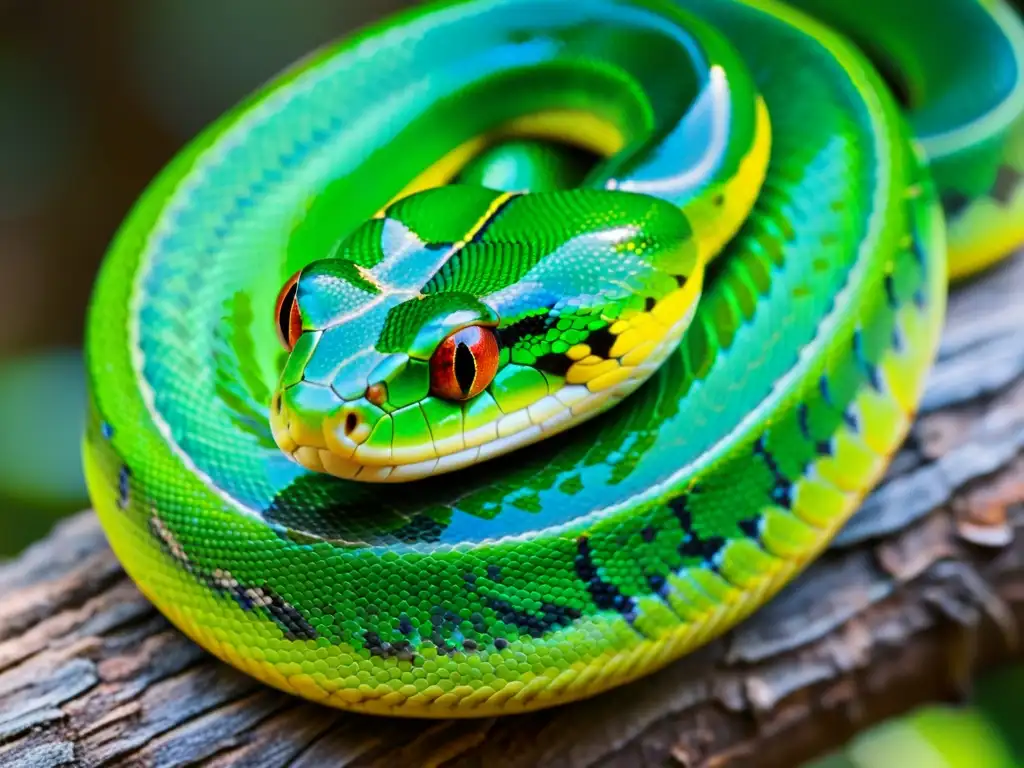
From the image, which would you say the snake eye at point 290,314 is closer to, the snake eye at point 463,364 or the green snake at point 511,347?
the green snake at point 511,347

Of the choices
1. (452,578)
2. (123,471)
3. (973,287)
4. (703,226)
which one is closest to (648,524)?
(452,578)

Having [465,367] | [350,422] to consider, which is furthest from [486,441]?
[350,422]

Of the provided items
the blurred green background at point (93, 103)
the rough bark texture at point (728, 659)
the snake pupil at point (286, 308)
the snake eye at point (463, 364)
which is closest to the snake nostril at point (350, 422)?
the snake eye at point (463, 364)

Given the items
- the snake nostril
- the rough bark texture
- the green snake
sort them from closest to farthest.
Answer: the snake nostril, the green snake, the rough bark texture

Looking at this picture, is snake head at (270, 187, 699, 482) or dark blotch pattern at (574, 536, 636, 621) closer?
snake head at (270, 187, 699, 482)

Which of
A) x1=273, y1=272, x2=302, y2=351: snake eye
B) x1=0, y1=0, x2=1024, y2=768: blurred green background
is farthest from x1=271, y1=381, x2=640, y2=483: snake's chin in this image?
x1=0, y1=0, x2=1024, y2=768: blurred green background

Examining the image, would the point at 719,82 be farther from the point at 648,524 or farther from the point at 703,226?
the point at 648,524

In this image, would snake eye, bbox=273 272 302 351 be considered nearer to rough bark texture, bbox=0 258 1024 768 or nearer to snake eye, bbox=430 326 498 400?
snake eye, bbox=430 326 498 400
